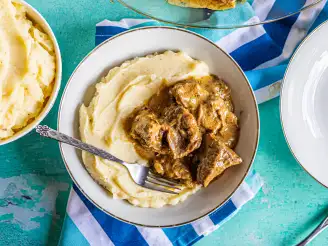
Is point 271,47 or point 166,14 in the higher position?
point 166,14

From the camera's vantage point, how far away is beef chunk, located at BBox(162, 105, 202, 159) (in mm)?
2271

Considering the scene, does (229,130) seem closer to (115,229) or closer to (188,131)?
(188,131)

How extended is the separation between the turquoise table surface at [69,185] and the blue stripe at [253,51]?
25 cm

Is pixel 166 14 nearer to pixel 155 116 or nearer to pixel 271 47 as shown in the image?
pixel 155 116

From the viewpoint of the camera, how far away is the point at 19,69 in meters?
2.21

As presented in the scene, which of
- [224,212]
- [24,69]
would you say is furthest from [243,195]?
[24,69]

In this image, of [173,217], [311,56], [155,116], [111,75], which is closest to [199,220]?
[173,217]

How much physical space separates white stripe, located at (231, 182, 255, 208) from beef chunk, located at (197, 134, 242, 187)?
241mm

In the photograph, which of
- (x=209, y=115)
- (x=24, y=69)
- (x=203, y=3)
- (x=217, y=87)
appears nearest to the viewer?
(x=203, y=3)

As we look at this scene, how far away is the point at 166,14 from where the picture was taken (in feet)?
6.89

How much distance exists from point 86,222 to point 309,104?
1363 mm

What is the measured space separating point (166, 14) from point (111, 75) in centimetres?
47

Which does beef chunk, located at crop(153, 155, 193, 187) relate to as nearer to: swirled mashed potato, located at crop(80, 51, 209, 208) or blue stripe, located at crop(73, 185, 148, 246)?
swirled mashed potato, located at crop(80, 51, 209, 208)

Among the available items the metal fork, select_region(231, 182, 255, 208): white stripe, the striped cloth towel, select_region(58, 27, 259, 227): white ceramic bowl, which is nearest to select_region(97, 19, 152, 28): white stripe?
the striped cloth towel
